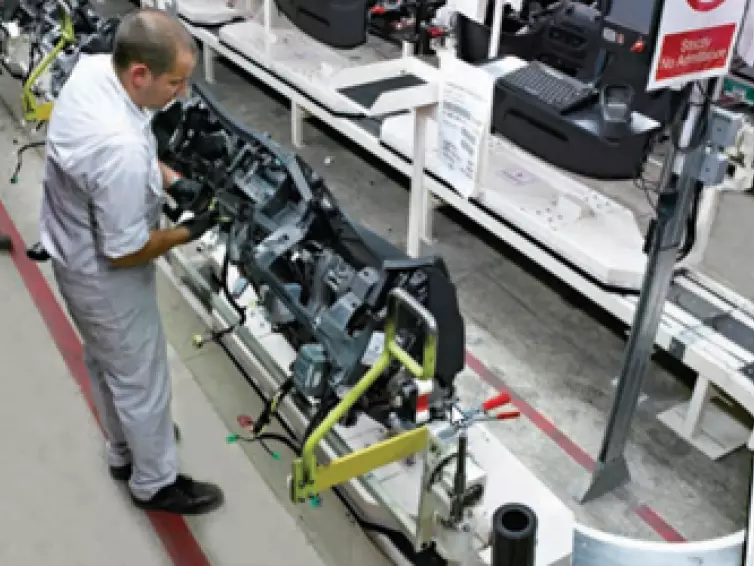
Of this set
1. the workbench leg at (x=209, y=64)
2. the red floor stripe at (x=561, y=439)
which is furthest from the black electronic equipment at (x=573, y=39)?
the workbench leg at (x=209, y=64)

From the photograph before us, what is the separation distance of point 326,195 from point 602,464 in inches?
58.0

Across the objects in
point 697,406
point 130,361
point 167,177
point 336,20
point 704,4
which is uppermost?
point 704,4

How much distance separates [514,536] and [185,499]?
5.56 feet

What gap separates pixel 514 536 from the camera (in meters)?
1.76

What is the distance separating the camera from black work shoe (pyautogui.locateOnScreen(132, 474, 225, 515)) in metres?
3.10

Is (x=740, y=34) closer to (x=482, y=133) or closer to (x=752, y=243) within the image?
(x=482, y=133)

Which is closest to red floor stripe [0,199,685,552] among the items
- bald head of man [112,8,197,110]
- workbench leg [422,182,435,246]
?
workbench leg [422,182,435,246]

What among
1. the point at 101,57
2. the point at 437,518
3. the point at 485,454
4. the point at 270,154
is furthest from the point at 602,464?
the point at 101,57

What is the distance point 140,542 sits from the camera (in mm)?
3049

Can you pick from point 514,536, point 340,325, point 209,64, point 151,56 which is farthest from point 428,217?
point 514,536

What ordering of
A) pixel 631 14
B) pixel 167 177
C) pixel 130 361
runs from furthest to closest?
pixel 631 14 → pixel 167 177 → pixel 130 361

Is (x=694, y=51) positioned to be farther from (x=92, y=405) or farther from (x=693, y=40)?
(x=92, y=405)

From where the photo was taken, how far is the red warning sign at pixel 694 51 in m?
2.36

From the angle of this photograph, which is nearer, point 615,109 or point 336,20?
point 615,109
